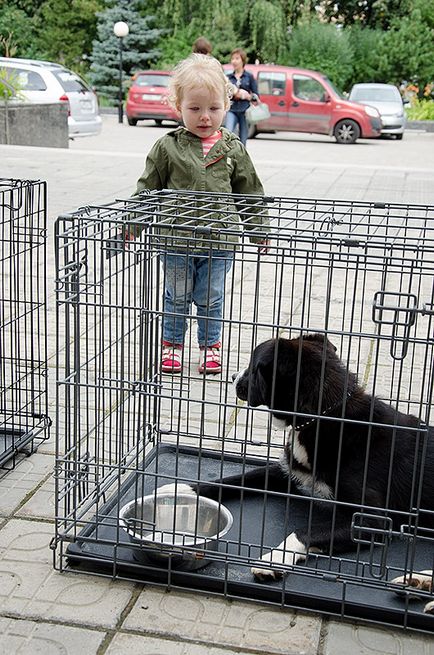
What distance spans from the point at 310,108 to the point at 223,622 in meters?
21.8

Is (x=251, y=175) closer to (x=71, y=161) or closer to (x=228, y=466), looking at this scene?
(x=228, y=466)

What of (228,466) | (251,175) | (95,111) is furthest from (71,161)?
(228,466)

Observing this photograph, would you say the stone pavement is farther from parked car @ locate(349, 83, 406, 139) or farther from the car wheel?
parked car @ locate(349, 83, 406, 139)

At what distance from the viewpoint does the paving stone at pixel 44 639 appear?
2.56 m

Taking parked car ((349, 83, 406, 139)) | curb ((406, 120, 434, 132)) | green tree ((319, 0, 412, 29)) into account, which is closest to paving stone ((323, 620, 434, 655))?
parked car ((349, 83, 406, 139))

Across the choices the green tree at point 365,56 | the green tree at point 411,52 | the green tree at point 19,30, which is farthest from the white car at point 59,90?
the green tree at point 19,30

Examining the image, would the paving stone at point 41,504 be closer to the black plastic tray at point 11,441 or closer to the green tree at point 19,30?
the black plastic tray at point 11,441

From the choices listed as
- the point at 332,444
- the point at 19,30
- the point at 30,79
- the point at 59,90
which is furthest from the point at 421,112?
the point at 332,444

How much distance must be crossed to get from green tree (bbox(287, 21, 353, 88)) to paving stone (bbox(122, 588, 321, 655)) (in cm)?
3256

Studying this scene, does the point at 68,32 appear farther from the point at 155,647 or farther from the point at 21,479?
the point at 155,647

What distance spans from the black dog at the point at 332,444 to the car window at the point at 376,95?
23.8m

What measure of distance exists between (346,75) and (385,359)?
1206 inches

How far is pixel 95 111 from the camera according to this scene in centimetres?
2136

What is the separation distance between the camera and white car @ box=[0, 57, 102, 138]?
19.7 meters
